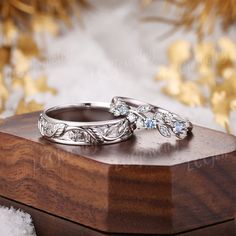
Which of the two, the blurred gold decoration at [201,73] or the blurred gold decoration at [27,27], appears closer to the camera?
the blurred gold decoration at [201,73]

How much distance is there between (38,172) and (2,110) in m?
0.42

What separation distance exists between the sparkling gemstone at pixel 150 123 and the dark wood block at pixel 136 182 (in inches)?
0.6

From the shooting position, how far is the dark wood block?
0.82 m

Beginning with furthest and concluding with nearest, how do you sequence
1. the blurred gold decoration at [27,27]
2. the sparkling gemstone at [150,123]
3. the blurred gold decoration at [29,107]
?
the blurred gold decoration at [27,27] < the blurred gold decoration at [29,107] < the sparkling gemstone at [150,123]

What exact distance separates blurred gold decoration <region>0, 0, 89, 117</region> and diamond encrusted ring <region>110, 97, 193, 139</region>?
55cm

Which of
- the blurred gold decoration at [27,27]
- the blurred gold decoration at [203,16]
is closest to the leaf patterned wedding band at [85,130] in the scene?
the blurred gold decoration at [27,27]

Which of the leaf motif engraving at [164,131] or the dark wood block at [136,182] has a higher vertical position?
the leaf motif engraving at [164,131]

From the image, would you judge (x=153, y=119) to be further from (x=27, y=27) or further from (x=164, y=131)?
(x=27, y=27)

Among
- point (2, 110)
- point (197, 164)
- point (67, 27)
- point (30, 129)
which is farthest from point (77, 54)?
point (197, 164)

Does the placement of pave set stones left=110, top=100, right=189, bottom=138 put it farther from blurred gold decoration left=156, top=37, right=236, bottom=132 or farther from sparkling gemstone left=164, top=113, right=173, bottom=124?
blurred gold decoration left=156, top=37, right=236, bottom=132

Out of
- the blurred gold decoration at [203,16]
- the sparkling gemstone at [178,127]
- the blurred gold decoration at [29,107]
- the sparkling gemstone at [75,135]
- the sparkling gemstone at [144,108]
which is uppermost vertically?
the blurred gold decoration at [203,16]

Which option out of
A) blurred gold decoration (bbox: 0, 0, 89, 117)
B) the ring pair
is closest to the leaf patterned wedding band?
the ring pair

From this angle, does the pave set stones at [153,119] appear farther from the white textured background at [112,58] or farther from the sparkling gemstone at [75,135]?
the white textured background at [112,58]

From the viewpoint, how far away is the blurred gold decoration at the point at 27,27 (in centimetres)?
156
